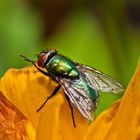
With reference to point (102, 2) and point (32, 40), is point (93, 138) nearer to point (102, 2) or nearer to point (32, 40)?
point (102, 2)

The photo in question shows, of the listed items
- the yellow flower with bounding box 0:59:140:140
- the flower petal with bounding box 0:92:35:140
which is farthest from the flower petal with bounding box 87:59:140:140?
the flower petal with bounding box 0:92:35:140

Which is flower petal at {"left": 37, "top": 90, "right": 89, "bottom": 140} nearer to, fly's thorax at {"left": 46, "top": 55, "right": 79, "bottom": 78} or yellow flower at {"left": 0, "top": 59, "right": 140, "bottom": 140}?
yellow flower at {"left": 0, "top": 59, "right": 140, "bottom": 140}

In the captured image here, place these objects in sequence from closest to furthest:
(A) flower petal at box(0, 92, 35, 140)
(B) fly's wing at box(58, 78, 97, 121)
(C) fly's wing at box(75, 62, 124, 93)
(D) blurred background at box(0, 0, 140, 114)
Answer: (A) flower petal at box(0, 92, 35, 140)
(B) fly's wing at box(58, 78, 97, 121)
(C) fly's wing at box(75, 62, 124, 93)
(D) blurred background at box(0, 0, 140, 114)

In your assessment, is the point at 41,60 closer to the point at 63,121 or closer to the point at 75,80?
the point at 75,80

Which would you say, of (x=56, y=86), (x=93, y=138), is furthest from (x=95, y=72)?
(x=93, y=138)

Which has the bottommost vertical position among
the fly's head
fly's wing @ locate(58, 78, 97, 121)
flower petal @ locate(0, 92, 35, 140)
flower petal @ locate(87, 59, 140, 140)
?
flower petal @ locate(87, 59, 140, 140)

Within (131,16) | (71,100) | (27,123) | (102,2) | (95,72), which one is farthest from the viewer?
(131,16)

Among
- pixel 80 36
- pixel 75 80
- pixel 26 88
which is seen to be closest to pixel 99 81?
pixel 75 80
